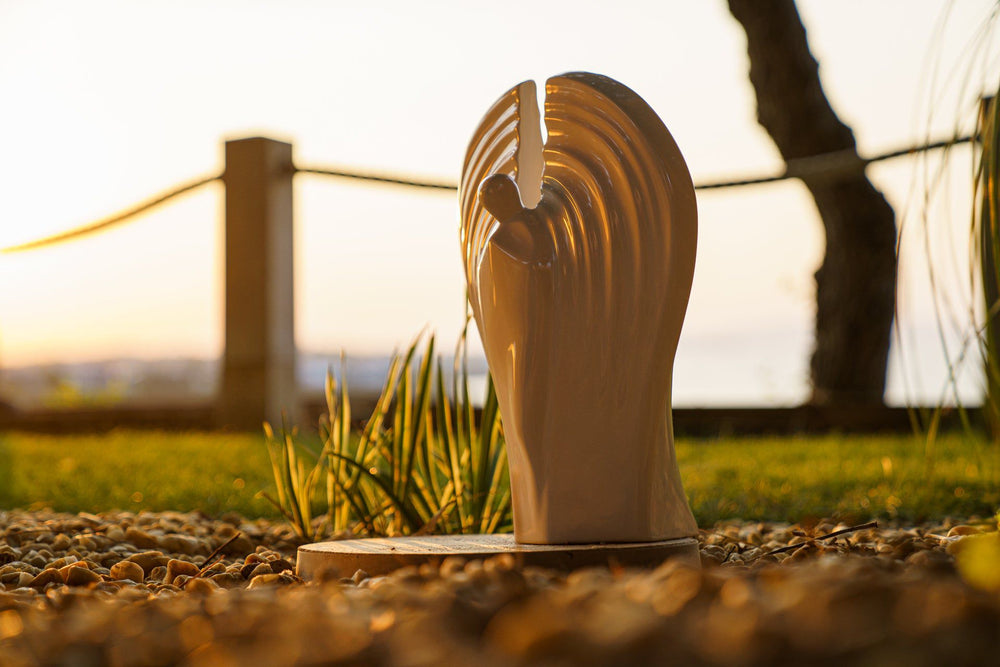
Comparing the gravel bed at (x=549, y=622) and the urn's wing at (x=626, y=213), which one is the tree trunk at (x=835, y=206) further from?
the gravel bed at (x=549, y=622)

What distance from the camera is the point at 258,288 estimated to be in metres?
4.84

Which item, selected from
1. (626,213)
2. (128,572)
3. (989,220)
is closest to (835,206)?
(989,220)

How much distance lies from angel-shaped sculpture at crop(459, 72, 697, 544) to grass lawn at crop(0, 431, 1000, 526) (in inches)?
42.9

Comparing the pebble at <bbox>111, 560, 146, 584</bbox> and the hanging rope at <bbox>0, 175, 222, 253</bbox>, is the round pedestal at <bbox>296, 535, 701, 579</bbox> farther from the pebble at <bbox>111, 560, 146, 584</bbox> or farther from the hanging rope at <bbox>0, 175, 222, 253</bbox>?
the hanging rope at <bbox>0, 175, 222, 253</bbox>

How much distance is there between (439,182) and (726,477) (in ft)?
5.78

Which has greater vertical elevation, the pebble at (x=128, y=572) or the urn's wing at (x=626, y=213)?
the urn's wing at (x=626, y=213)

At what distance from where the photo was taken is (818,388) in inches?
247

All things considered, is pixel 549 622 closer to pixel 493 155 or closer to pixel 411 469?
pixel 493 155

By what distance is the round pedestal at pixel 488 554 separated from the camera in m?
1.58

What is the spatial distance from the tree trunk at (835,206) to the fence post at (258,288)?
9.53 feet

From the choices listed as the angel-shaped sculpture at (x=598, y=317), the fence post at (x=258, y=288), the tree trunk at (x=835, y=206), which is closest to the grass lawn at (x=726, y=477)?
the fence post at (x=258, y=288)

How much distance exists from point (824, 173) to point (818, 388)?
2.75 meters

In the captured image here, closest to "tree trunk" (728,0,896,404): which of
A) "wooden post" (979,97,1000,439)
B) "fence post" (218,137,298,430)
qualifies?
"fence post" (218,137,298,430)

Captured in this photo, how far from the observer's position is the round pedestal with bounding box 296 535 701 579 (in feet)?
5.18
